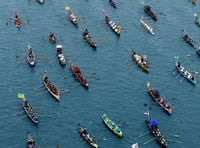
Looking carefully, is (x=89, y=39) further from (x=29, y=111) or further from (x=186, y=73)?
(x=29, y=111)

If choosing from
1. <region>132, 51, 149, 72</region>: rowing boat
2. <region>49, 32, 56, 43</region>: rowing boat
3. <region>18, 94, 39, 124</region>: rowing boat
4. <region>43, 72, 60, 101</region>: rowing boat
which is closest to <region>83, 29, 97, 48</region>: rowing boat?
<region>49, 32, 56, 43</region>: rowing boat

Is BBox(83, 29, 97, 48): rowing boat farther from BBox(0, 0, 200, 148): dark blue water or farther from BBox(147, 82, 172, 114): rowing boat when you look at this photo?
BBox(147, 82, 172, 114): rowing boat

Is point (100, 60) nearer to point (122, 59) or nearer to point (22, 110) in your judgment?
point (122, 59)

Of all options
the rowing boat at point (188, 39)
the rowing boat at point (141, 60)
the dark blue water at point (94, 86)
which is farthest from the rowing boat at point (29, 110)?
the rowing boat at point (188, 39)

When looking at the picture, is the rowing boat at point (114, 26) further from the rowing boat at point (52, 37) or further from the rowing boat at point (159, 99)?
the rowing boat at point (159, 99)

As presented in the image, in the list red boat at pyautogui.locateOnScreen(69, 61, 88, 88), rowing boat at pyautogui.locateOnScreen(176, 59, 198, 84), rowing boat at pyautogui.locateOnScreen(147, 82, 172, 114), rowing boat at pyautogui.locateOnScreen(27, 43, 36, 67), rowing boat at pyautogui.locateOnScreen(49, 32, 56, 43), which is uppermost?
rowing boat at pyautogui.locateOnScreen(176, 59, 198, 84)

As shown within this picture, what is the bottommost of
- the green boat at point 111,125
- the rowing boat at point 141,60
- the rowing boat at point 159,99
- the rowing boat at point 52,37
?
the rowing boat at point 52,37
